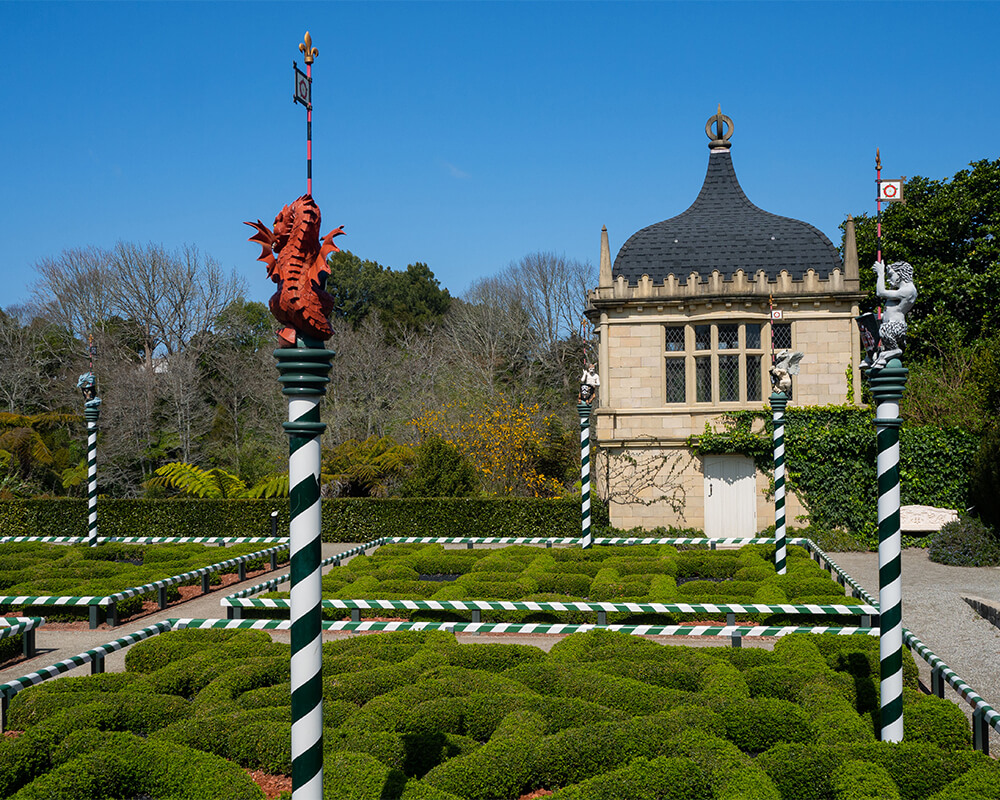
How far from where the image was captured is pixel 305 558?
16.0 feet

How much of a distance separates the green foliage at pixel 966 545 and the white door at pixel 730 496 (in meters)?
4.44

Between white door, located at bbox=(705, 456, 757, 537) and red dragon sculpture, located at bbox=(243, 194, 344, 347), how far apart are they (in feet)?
63.6

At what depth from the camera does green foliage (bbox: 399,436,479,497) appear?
24.6m

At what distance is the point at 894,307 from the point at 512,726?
4925 mm

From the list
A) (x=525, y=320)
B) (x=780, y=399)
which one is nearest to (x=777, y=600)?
(x=780, y=399)

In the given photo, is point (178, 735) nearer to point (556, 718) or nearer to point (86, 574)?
point (556, 718)

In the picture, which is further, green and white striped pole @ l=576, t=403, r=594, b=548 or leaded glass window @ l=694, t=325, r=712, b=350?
leaded glass window @ l=694, t=325, r=712, b=350

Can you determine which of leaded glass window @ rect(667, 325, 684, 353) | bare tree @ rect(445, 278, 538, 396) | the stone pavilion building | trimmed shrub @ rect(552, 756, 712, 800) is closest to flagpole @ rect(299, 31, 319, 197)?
trimmed shrub @ rect(552, 756, 712, 800)

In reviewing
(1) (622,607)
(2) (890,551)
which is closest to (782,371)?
(1) (622,607)

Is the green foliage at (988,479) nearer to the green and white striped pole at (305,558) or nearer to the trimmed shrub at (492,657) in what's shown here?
the trimmed shrub at (492,657)

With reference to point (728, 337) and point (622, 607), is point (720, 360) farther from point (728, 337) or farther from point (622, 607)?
point (622, 607)

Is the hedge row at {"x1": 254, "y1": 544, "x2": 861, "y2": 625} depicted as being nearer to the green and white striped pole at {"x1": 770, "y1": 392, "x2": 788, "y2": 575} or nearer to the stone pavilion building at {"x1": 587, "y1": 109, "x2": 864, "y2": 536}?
the green and white striped pole at {"x1": 770, "y1": 392, "x2": 788, "y2": 575}

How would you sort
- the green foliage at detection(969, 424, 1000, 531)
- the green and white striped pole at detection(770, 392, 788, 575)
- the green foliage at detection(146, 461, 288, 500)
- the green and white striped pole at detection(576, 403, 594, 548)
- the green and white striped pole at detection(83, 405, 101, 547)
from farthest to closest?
1. the green foliage at detection(146, 461, 288, 500)
2. the green foliage at detection(969, 424, 1000, 531)
3. the green and white striped pole at detection(83, 405, 101, 547)
4. the green and white striped pole at detection(576, 403, 594, 548)
5. the green and white striped pole at detection(770, 392, 788, 575)

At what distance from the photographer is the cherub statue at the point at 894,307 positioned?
7.15 meters
